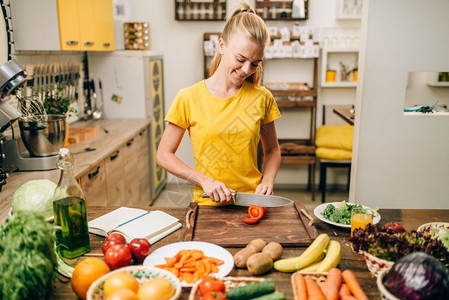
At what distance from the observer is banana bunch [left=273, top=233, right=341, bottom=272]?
3.91 feet

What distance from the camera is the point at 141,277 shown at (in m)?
1.06

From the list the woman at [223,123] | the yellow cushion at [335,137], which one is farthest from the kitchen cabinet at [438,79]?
the woman at [223,123]

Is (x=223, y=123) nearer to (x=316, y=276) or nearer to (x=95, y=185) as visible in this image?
(x=316, y=276)

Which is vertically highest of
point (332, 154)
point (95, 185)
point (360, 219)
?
point (360, 219)

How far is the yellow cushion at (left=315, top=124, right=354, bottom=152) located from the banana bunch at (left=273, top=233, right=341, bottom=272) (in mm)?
3023

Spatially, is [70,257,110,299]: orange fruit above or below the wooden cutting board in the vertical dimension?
above

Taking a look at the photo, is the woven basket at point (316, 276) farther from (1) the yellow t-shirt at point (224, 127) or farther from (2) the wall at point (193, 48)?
(2) the wall at point (193, 48)

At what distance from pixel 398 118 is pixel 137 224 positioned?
199 centimetres

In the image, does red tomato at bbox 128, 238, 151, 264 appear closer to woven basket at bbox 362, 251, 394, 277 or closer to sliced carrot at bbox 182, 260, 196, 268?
sliced carrot at bbox 182, 260, 196, 268

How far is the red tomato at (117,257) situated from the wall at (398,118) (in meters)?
1.99

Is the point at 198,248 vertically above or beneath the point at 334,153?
above

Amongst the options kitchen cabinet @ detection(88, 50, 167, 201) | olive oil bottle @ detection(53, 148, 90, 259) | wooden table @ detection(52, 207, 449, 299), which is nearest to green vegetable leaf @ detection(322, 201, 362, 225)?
wooden table @ detection(52, 207, 449, 299)

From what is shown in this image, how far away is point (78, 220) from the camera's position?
4.17 feet

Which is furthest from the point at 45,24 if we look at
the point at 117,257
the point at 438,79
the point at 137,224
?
the point at 438,79
